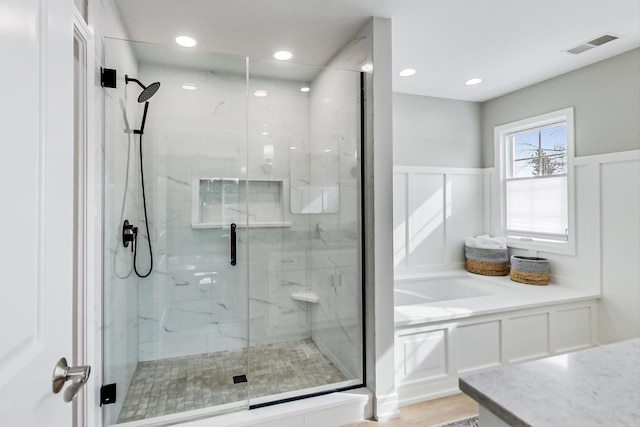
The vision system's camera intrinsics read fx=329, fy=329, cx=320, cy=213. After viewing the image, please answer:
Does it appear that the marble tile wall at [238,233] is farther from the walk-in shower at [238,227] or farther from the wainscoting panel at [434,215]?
the wainscoting panel at [434,215]

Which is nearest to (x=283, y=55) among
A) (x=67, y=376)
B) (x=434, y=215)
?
(x=434, y=215)

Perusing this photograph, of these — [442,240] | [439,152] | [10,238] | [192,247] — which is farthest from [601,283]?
[10,238]

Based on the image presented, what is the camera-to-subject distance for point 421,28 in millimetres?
2312

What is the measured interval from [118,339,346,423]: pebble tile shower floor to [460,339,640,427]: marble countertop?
5.64 feet

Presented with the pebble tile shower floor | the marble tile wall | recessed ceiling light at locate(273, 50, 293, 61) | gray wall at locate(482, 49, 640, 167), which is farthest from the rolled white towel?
recessed ceiling light at locate(273, 50, 293, 61)

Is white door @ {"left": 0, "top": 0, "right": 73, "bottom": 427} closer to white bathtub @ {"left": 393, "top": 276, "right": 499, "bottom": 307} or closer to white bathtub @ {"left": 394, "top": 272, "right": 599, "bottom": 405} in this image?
white bathtub @ {"left": 394, "top": 272, "right": 599, "bottom": 405}

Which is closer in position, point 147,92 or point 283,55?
point 147,92

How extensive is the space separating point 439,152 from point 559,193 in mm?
1235

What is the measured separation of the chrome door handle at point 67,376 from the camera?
694 mm

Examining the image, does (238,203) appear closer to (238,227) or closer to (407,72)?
(238,227)

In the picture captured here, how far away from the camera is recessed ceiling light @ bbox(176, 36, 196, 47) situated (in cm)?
247

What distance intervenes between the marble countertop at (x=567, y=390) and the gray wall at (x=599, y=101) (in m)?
2.56

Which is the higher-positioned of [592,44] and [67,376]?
[592,44]

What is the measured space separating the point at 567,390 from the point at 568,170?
120 inches
